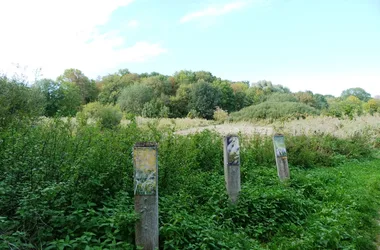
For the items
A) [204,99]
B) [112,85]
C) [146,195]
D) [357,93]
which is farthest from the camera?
[357,93]

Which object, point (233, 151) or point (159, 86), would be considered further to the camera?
point (159, 86)

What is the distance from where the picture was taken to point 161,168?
4.10 metres

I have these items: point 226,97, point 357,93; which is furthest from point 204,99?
point 357,93

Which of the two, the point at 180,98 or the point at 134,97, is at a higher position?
the point at 180,98

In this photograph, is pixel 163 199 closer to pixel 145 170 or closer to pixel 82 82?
pixel 145 170

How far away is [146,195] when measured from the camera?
2.88 m

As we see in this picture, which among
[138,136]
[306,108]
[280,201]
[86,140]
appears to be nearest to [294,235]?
[280,201]

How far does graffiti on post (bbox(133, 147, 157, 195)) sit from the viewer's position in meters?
2.88

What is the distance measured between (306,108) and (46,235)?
2745cm

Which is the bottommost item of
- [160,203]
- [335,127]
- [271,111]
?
[160,203]

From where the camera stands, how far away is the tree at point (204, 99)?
41.9 metres

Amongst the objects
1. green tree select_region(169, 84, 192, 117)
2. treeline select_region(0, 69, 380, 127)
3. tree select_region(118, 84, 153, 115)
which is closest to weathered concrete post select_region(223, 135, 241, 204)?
treeline select_region(0, 69, 380, 127)

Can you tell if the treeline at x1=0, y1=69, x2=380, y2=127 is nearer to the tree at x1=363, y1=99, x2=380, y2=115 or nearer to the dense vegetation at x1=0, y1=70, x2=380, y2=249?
the tree at x1=363, y1=99, x2=380, y2=115

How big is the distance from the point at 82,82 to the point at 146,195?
46948 mm
